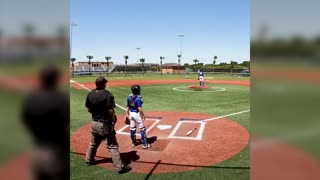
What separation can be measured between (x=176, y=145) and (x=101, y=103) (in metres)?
3.21

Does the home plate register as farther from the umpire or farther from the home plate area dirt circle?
the umpire

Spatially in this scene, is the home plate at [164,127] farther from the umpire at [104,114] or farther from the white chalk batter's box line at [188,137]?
the umpire at [104,114]

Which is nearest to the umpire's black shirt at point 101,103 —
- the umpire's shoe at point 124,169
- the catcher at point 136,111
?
the umpire's shoe at point 124,169

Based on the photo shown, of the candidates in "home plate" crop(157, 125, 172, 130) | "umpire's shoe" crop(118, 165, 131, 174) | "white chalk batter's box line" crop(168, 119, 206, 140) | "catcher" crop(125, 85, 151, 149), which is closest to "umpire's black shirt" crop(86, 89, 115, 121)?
"umpire's shoe" crop(118, 165, 131, 174)

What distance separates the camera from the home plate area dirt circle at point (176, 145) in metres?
6.66

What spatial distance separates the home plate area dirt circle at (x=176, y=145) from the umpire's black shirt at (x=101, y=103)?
1.29 metres

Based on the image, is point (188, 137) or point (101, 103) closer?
point (101, 103)

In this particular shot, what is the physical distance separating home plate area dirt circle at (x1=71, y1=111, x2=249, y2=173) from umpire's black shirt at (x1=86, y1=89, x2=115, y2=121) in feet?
4.22

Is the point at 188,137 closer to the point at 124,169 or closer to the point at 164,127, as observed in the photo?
the point at 164,127

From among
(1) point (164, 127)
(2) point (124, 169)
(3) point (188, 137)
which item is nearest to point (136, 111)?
(2) point (124, 169)

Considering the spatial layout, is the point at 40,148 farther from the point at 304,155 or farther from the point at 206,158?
the point at 304,155

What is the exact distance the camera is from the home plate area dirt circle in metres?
6.66

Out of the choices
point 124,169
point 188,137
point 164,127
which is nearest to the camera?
point 124,169

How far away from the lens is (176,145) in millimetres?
8203
